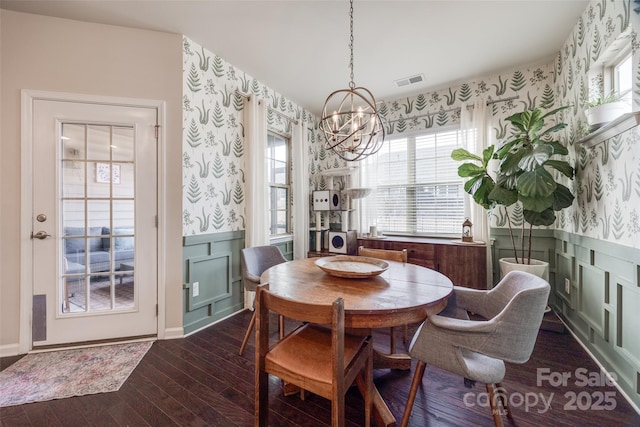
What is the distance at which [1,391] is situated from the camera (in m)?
1.61

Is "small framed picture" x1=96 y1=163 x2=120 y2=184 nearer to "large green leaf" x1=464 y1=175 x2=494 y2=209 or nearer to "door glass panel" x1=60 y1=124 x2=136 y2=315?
"door glass panel" x1=60 y1=124 x2=136 y2=315

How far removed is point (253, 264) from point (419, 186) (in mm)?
2482

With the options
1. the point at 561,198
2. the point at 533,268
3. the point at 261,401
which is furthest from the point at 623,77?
the point at 261,401

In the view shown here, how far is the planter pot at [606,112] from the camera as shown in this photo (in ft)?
5.54

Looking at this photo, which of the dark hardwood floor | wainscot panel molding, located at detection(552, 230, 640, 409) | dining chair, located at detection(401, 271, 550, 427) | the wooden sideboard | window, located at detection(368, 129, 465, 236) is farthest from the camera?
window, located at detection(368, 129, 465, 236)

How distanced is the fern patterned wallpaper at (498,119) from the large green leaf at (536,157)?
0.29m

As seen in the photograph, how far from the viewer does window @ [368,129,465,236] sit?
10.9 ft

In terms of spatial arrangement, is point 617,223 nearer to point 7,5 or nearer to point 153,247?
point 153,247

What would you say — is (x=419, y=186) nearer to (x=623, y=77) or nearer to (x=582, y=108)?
(x=582, y=108)

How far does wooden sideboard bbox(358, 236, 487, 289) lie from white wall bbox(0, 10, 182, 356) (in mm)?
2584

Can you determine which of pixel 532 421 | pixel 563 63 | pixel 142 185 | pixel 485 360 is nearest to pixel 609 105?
pixel 563 63

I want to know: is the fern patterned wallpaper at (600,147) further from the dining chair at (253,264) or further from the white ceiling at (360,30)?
the dining chair at (253,264)

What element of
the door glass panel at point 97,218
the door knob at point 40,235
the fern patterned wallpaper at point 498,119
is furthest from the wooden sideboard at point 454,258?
the door knob at point 40,235

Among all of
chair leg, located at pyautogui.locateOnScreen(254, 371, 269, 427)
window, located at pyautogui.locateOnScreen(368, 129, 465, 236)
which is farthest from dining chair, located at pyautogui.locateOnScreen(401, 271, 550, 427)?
window, located at pyautogui.locateOnScreen(368, 129, 465, 236)
